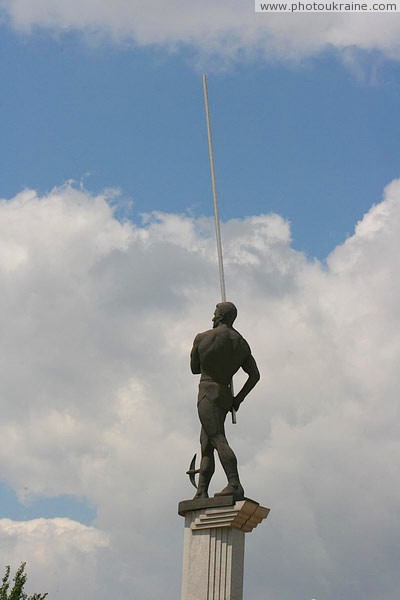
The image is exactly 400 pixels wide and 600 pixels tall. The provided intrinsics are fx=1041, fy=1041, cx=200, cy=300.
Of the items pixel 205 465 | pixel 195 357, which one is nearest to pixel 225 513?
pixel 205 465

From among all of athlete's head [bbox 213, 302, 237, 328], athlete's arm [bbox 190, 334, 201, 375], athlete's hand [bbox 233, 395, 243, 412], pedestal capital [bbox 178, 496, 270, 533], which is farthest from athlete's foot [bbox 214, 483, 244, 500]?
athlete's head [bbox 213, 302, 237, 328]

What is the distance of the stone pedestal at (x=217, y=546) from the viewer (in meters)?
15.4

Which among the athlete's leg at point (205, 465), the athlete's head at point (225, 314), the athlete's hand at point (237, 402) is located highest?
the athlete's head at point (225, 314)

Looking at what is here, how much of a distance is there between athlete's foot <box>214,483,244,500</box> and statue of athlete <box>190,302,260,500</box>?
332 mm

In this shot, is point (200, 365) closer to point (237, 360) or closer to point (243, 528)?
point (237, 360)

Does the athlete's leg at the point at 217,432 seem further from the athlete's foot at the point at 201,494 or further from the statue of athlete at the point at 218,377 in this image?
the athlete's foot at the point at 201,494

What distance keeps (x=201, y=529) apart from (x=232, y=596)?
3.64 feet

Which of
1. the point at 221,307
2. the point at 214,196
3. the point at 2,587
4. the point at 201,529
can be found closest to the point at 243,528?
the point at 201,529

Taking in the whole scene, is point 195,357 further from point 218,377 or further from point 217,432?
point 217,432

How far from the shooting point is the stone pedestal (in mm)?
15367

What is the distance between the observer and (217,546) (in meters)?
15.6

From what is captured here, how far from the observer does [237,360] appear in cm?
1689

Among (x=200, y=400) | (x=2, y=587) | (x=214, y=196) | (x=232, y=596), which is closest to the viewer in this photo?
(x=232, y=596)

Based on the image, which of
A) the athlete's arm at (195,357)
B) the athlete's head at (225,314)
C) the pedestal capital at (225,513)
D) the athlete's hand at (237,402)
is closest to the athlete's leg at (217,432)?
the athlete's hand at (237,402)
